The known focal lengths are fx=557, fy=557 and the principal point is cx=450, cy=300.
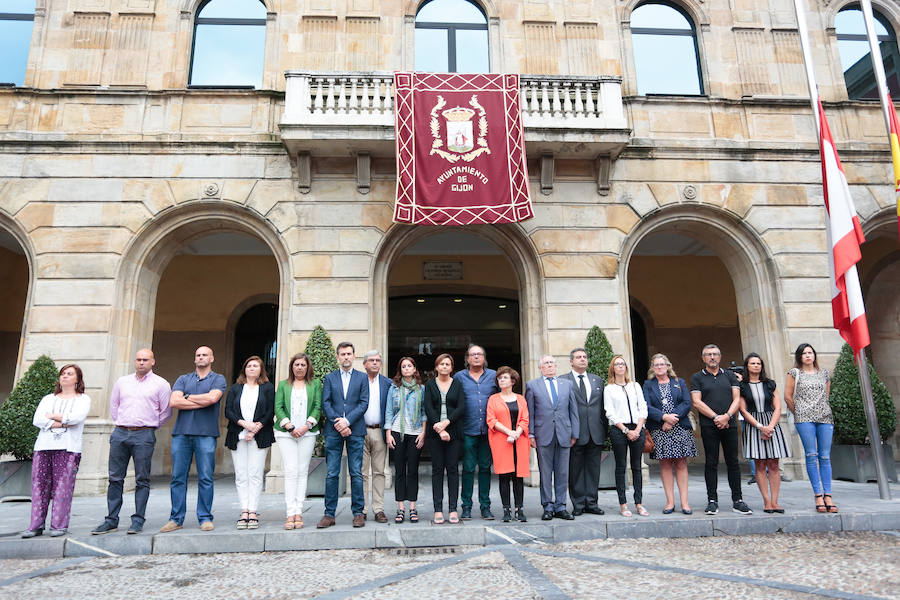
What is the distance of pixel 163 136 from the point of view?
433 inches

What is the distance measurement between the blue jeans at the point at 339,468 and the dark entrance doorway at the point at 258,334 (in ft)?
29.5

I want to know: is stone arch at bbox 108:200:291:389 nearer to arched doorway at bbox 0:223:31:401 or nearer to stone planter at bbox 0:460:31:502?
stone planter at bbox 0:460:31:502

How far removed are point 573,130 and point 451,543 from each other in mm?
7777

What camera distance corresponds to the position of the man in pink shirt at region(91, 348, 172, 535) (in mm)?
6141

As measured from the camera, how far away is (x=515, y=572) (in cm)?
479

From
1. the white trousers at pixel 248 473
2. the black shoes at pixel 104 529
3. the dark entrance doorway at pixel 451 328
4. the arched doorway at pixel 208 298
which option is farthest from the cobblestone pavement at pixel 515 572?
the dark entrance doorway at pixel 451 328

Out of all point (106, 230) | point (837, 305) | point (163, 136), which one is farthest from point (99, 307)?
point (837, 305)

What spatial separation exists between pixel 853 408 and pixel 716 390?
196 inches

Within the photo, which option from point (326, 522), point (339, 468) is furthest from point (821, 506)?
point (326, 522)

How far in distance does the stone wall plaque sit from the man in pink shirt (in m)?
9.13

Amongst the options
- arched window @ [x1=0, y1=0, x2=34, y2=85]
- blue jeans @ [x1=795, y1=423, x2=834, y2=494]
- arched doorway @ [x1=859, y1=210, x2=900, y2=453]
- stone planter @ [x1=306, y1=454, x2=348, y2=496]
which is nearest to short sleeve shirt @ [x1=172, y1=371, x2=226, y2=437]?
stone planter @ [x1=306, y1=454, x2=348, y2=496]

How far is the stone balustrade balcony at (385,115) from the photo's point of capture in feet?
33.8

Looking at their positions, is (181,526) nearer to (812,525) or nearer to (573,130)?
(812,525)

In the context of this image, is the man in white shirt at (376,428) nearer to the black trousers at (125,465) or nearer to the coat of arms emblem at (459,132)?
the black trousers at (125,465)
